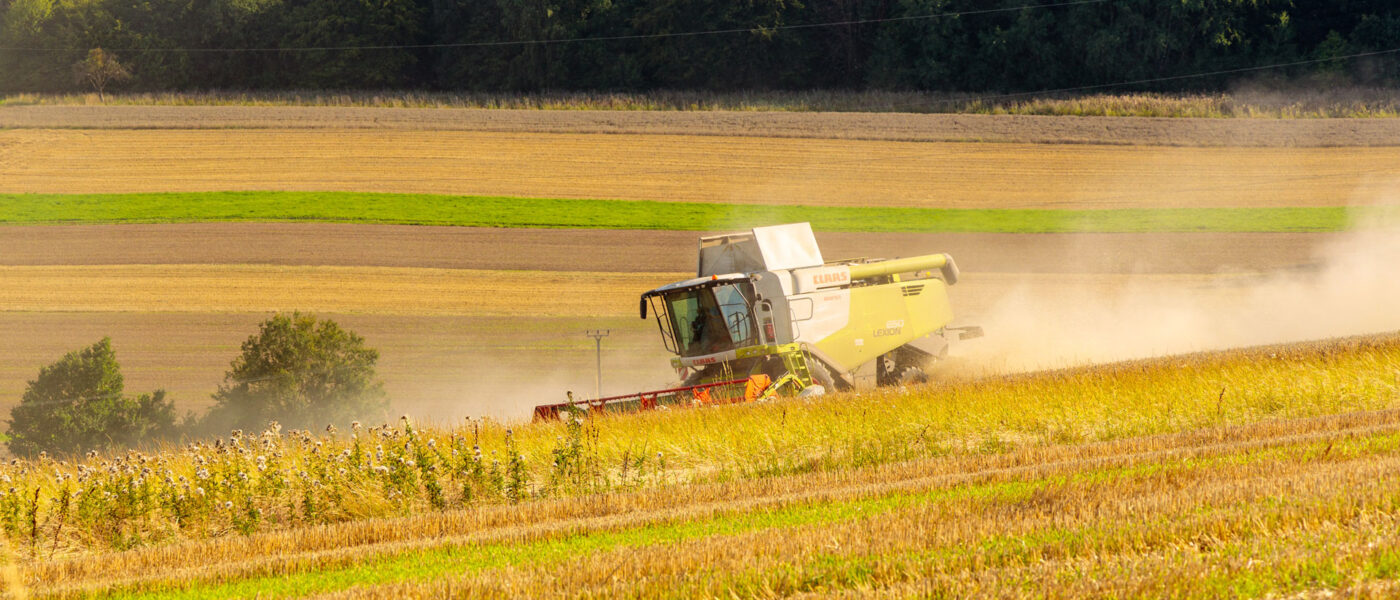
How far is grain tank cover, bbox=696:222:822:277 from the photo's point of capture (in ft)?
67.1

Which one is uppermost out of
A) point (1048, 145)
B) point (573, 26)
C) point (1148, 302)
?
point (573, 26)

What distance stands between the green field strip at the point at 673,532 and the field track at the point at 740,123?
40141 mm

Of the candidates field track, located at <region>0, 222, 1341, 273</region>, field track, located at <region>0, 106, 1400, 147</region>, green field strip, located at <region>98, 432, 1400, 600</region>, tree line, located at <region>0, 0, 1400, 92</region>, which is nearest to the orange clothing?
green field strip, located at <region>98, 432, 1400, 600</region>

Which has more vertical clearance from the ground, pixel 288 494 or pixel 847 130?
pixel 847 130

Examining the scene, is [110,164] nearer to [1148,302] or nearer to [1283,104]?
[1148,302]

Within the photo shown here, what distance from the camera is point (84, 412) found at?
73.6ft

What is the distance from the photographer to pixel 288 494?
11.5m

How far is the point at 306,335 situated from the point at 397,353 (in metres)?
5.27

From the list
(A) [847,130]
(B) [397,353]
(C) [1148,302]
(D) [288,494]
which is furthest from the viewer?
(A) [847,130]

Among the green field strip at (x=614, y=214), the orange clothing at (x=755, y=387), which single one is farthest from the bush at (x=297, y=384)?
the green field strip at (x=614, y=214)

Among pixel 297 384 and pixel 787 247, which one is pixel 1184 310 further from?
pixel 297 384

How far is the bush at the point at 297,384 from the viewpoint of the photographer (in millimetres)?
23359

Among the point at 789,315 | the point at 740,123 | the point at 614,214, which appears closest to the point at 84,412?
the point at 789,315

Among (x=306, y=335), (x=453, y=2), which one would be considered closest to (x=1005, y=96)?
(x=453, y=2)
